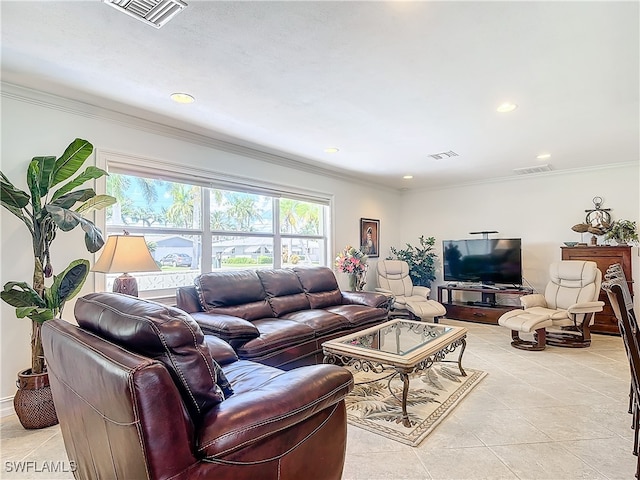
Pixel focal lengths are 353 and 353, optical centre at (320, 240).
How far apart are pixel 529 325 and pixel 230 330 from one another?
3327 mm

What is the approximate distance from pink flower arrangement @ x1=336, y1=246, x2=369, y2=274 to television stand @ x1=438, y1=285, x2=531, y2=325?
5.34 ft

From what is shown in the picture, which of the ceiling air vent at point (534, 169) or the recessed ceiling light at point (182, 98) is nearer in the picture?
the recessed ceiling light at point (182, 98)

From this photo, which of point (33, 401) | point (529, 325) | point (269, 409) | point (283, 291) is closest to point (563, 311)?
point (529, 325)

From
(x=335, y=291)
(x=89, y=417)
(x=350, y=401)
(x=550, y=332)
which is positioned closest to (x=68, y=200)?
(x=89, y=417)

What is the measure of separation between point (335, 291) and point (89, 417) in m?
3.42

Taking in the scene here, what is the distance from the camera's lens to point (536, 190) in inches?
231

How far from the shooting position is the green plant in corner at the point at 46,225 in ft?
7.61

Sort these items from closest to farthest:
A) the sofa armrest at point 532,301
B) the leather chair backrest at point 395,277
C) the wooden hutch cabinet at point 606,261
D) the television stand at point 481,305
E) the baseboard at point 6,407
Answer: the baseboard at point 6,407 → the sofa armrest at point 532,301 → the wooden hutch cabinet at point 606,261 → the television stand at point 481,305 → the leather chair backrest at point 395,277

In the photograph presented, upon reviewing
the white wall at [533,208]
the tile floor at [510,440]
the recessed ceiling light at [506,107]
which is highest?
the recessed ceiling light at [506,107]

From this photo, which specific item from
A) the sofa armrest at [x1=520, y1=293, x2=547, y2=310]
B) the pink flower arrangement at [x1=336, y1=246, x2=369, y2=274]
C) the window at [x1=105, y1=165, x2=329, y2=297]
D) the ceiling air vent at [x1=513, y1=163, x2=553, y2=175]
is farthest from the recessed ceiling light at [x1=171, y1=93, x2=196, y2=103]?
the ceiling air vent at [x1=513, y1=163, x2=553, y2=175]

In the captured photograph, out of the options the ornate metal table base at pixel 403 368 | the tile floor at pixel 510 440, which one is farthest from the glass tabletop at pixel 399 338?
the tile floor at pixel 510 440

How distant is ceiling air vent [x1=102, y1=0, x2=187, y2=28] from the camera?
67.0 inches

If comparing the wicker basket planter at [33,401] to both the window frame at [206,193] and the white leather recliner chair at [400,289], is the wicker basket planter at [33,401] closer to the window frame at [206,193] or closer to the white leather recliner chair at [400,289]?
the window frame at [206,193]

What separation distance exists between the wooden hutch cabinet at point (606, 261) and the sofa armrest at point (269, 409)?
4959mm
